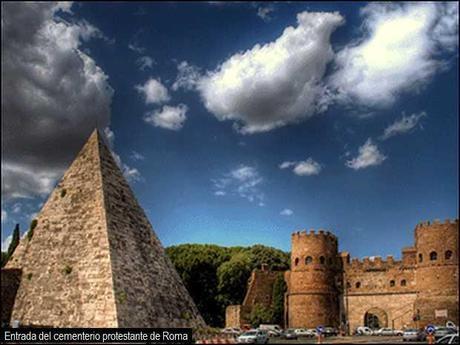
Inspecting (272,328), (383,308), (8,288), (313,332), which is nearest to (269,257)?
(383,308)

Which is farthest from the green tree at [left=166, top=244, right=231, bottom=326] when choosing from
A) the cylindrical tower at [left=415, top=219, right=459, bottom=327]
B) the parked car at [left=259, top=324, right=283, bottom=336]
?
the cylindrical tower at [left=415, top=219, right=459, bottom=327]

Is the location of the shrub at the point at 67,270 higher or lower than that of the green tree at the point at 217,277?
lower

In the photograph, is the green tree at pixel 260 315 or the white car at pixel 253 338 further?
the green tree at pixel 260 315

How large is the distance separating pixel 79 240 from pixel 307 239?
94.3 feet

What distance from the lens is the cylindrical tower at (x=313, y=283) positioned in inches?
1885

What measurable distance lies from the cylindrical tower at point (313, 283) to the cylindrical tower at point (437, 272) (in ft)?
23.2

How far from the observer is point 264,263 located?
59.4m

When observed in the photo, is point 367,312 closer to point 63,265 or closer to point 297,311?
point 297,311

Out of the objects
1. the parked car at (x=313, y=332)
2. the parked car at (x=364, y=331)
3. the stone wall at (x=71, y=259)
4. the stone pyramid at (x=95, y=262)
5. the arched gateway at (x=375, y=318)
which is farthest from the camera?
the arched gateway at (x=375, y=318)

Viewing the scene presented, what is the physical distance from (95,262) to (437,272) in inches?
1172

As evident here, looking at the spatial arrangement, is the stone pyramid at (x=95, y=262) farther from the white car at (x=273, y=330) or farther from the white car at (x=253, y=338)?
the white car at (x=273, y=330)

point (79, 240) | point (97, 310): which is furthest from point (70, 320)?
point (79, 240)

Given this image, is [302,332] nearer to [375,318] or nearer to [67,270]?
[375,318]

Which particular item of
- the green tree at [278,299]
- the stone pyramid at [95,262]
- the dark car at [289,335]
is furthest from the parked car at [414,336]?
the green tree at [278,299]
